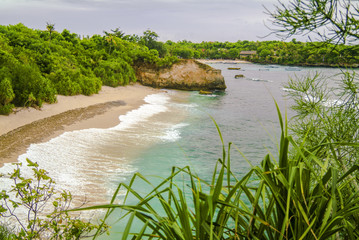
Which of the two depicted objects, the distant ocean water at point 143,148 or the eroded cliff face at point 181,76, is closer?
the distant ocean water at point 143,148

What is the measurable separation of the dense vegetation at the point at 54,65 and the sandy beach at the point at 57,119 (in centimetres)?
67

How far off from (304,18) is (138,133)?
40.3 feet

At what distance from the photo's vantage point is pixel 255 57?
392ft

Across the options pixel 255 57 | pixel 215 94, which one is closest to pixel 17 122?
pixel 215 94

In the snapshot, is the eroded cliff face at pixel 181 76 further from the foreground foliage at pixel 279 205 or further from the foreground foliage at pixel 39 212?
the foreground foliage at pixel 279 205

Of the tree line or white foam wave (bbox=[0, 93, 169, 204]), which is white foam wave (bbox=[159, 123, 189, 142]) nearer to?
white foam wave (bbox=[0, 93, 169, 204])

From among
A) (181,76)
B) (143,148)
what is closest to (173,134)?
(143,148)

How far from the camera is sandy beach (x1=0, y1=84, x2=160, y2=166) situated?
1152 cm

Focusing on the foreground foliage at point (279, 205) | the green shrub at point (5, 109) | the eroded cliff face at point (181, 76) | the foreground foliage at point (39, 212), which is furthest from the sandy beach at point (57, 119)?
the eroded cliff face at point (181, 76)

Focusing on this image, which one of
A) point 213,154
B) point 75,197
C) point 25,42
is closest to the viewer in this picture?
point 75,197

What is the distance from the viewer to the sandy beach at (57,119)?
37.8 feet

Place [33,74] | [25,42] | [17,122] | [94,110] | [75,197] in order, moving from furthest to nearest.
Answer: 1. [25,42]
2. [94,110]
3. [33,74]
4. [17,122]
5. [75,197]

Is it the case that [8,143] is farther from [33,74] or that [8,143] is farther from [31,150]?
[33,74]

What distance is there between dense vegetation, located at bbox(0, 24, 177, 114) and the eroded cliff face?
3.06 ft
